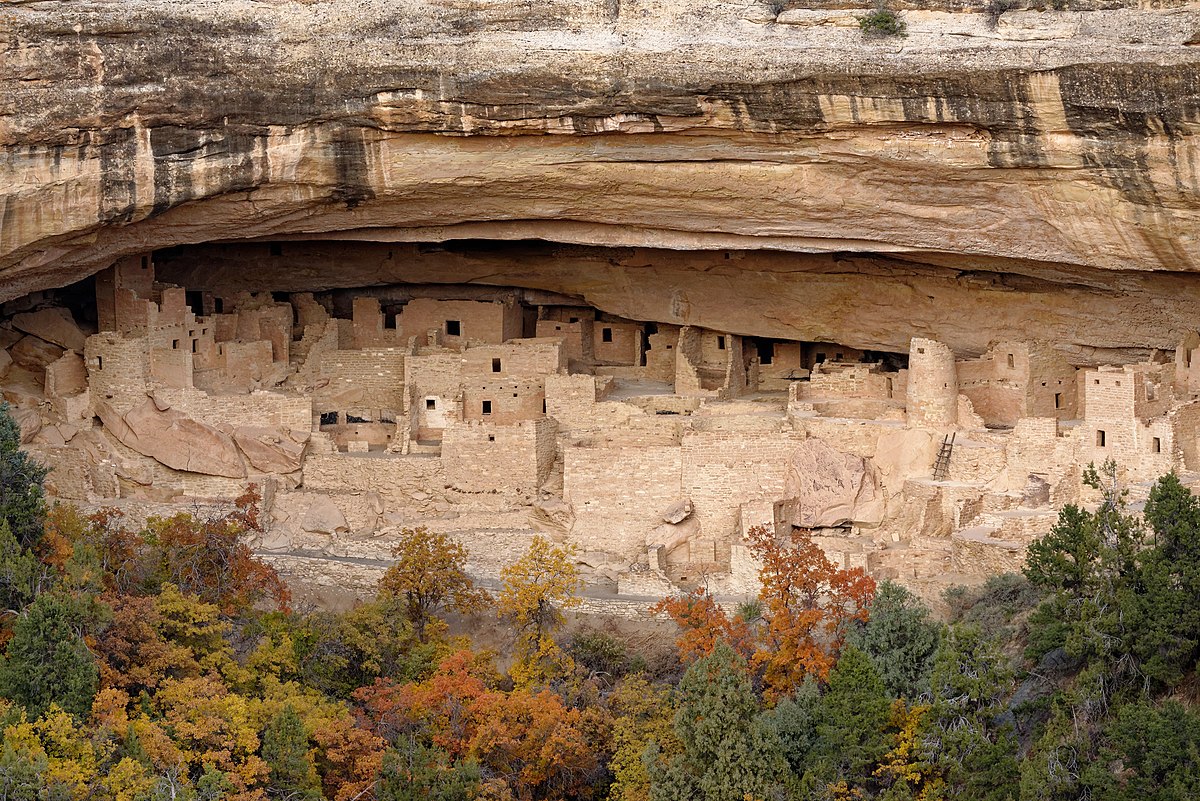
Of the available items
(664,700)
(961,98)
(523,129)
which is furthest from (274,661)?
(961,98)

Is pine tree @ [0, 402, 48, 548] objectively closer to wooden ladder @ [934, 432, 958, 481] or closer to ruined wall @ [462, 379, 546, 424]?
ruined wall @ [462, 379, 546, 424]

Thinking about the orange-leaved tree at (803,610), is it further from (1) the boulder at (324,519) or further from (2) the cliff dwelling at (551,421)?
(1) the boulder at (324,519)

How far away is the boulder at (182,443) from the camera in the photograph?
2827 cm

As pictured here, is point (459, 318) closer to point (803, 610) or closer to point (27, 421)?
point (27, 421)

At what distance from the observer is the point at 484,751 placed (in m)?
23.6

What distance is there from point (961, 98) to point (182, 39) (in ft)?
27.3

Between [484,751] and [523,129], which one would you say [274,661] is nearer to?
[484,751]

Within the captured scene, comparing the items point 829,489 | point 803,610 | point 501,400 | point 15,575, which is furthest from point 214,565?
point 829,489

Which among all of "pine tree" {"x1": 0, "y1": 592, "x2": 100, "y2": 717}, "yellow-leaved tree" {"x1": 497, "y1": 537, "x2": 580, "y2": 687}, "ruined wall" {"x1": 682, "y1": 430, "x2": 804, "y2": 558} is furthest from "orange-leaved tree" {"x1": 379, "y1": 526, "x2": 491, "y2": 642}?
"pine tree" {"x1": 0, "y1": 592, "x2": 100, "y2": 717}

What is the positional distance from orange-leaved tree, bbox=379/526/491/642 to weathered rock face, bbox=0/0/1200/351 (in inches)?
161

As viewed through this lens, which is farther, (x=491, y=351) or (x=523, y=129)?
(x=491, y=351)

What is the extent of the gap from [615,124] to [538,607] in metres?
5.59

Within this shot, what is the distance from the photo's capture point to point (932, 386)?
27250mm

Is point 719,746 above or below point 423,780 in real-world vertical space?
above
